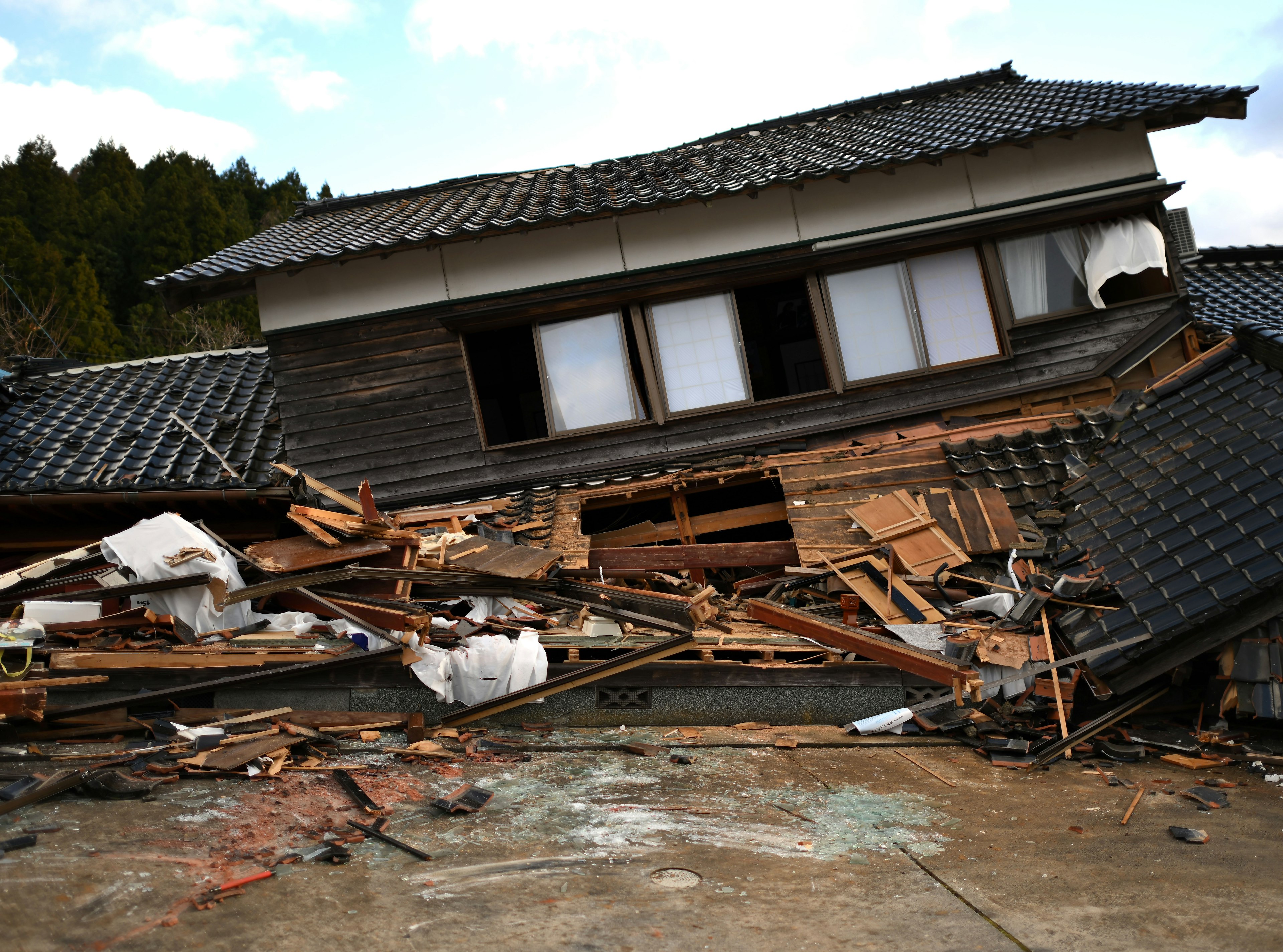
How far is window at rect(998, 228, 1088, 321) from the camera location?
38.6ft

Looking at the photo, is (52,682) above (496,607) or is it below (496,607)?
above

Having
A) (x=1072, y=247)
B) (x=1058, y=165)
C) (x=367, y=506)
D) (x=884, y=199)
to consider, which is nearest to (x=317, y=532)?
(x=367, y=506)

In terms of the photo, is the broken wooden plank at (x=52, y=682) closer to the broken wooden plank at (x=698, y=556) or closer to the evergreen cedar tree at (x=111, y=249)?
the broken wooden plank at (x=698, y=556)

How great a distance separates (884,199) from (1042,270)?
2309 mm

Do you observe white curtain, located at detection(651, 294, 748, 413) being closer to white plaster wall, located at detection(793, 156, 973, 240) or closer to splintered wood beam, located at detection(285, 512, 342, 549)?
white plaster wall, located at detection(793, 156, 973, 240)

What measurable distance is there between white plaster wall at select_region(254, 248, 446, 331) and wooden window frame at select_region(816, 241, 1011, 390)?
5279mm

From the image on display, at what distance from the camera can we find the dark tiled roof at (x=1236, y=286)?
13.4 metres

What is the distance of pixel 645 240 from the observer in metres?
12.0

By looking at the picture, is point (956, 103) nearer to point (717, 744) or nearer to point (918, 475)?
point (918, 475)

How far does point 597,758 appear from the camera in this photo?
6.82 m

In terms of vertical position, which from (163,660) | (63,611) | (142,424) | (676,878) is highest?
(142,424)

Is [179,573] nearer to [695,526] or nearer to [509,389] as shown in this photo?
[695,526]

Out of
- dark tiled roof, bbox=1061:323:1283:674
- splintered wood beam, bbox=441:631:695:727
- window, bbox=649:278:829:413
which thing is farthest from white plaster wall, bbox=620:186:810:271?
splintered wood beam, bbox=441:631:695:727

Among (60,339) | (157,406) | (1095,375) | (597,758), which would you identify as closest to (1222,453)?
(1095,375)
